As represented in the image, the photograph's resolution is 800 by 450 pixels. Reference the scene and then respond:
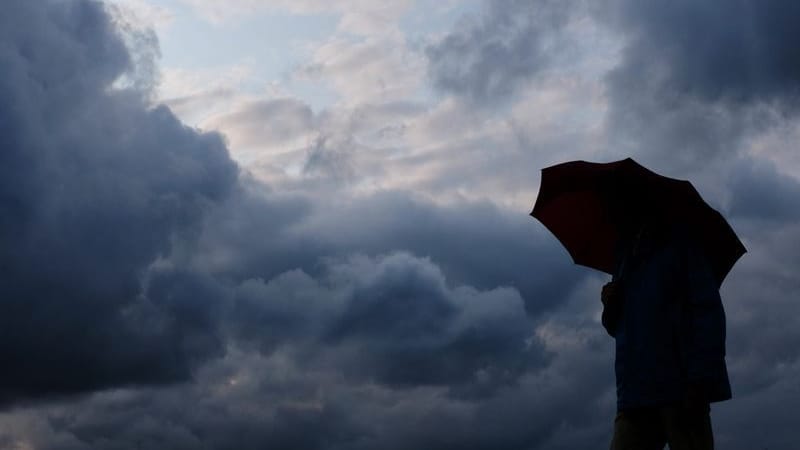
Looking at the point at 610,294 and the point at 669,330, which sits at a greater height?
the point at 610,294

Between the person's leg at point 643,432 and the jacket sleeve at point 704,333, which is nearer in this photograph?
the jacket sleeve at point 704,333

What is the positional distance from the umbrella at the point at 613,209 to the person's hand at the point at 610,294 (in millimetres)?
506

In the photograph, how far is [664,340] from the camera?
7.15m

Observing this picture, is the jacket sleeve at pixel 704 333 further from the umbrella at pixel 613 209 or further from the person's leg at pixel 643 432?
the person's leg at pixel 643 432

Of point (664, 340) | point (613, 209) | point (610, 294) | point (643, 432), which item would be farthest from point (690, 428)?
point (613, 209)

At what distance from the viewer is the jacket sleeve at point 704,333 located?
6801 millimetres

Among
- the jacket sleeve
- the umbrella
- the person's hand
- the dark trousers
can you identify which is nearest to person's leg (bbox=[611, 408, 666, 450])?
A: the dark trousers

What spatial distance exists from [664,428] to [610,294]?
3.63ft

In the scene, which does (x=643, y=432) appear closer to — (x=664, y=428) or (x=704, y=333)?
(x=664, y=428)

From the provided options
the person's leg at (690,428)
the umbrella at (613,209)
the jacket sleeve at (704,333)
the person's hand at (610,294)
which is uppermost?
the umbrella at (613,209)

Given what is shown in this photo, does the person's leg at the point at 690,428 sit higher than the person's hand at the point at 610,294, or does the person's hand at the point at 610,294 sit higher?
the person's hand at the point at 610,294

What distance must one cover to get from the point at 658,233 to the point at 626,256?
1.12 ft

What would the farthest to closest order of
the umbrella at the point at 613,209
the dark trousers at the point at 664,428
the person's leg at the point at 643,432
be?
the umbrella at the point at 613,209
the person's leg at the point at 643,432
the dark trousers at the point at 664,428

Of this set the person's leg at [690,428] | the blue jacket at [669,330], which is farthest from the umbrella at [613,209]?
the person's leg at [690,428]
